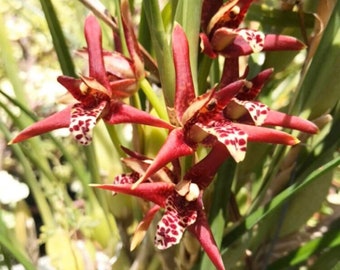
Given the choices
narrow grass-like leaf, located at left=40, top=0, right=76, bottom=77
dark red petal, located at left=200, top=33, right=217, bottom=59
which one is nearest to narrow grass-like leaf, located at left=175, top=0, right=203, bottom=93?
dark red petal, located at left=200, top=33, right=217, bottom=59

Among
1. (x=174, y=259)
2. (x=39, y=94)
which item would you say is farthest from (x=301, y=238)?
(x=39, y=94)

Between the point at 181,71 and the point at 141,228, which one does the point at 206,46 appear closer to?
the point at 181,71

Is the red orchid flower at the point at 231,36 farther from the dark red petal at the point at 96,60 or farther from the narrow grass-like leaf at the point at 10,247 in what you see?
the narrow grass-like leaf at the point at 10,247

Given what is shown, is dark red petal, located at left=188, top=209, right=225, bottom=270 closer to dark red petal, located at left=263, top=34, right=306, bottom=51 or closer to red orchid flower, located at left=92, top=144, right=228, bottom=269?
red orchid flower, located at left=92, top=144, right=228, bottom=269

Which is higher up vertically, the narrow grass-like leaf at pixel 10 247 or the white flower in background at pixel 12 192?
the narrow grass-like leaf at pixel 10 247

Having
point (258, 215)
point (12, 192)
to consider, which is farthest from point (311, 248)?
point (12, 192)

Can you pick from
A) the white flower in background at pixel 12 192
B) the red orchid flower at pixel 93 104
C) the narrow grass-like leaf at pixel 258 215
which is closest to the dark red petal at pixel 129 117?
the red orchid flower at pixel 93 104
